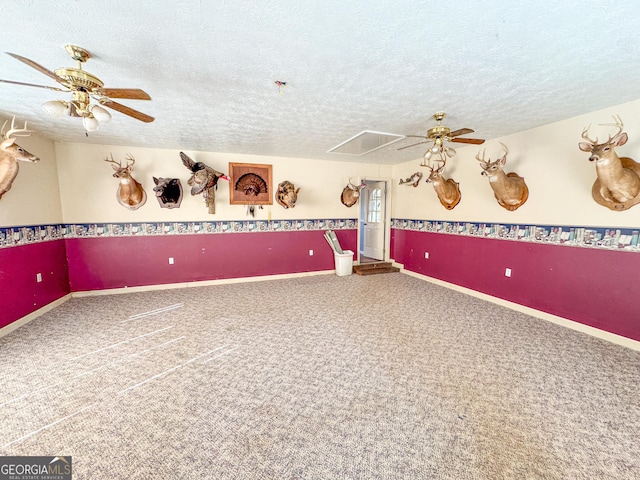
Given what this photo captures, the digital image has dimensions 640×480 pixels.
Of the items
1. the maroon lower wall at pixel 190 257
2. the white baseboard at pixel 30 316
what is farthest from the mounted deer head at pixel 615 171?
the white baseboard at pixel 30 316

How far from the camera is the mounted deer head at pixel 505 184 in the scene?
3.51 meters

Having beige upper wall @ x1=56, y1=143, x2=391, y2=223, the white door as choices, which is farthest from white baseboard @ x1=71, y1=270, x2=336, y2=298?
the white door

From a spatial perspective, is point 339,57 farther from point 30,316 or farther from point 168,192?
point 30,316

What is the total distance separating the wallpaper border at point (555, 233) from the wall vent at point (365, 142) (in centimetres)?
194

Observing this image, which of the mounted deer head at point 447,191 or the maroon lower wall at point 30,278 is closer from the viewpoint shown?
the maroon lower wall at point 30,278

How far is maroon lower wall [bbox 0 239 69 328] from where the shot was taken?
10.4 feet

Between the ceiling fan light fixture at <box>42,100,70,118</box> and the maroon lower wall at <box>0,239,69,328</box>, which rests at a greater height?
the ceiling fan light fixture at <box>42,100,70,118</box>

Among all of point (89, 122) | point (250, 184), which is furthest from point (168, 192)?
point (89, 122)

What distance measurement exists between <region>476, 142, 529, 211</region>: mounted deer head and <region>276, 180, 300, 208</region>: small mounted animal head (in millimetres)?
3142

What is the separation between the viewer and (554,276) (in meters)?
3.42

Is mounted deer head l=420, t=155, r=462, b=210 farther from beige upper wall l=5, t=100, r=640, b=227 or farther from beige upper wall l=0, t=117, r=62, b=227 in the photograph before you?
beige upper wall l=0, t=117, r=62, b=227

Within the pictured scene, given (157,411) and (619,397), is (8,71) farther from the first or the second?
(619,397)

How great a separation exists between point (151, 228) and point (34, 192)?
1.48 m

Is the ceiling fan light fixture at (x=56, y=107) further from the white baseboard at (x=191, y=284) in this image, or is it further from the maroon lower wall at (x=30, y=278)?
the white baseboard at (x=191, y=284)
